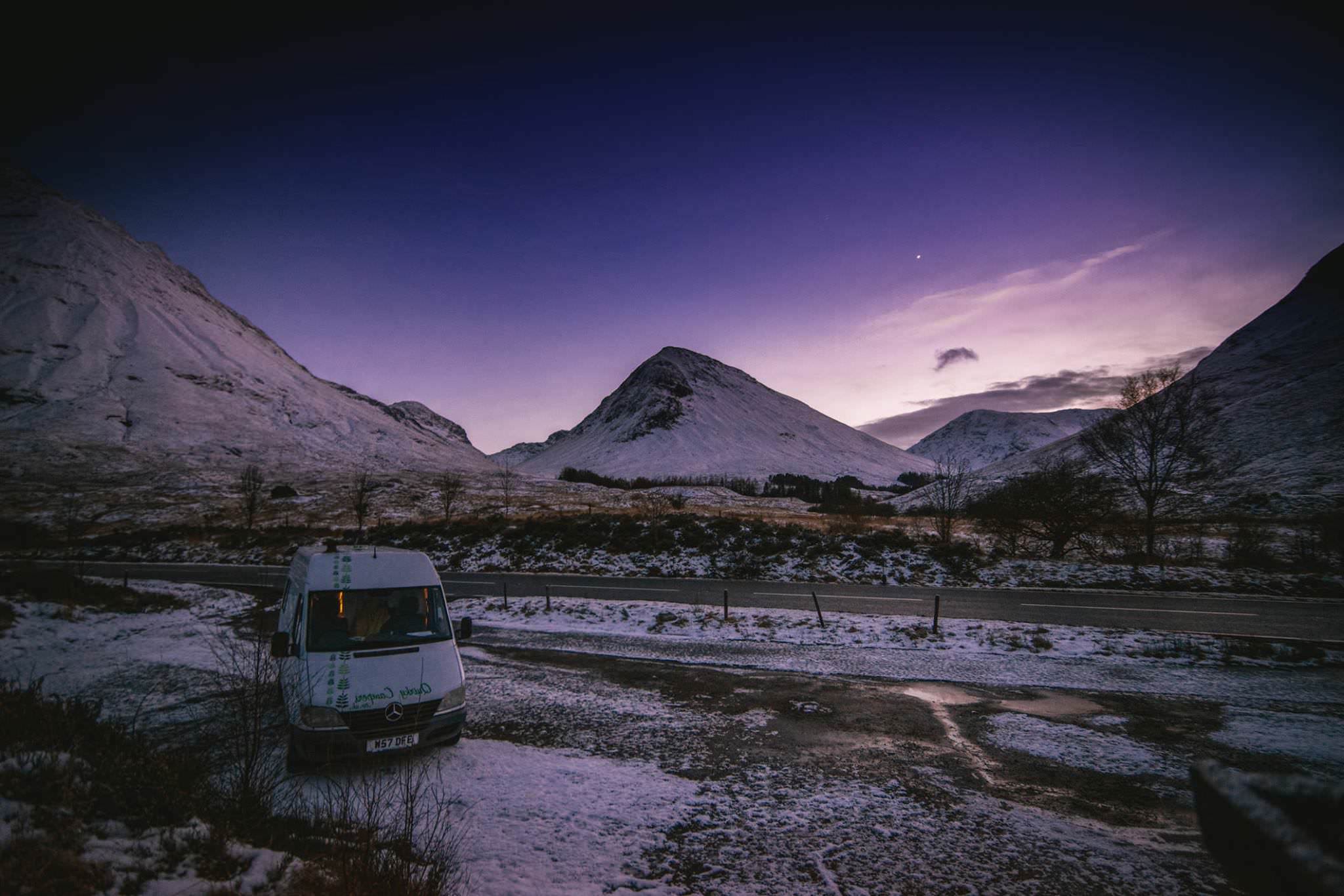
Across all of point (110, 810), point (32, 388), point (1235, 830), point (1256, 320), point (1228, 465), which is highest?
point (1256, 320)

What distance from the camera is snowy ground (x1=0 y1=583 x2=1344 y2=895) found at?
5328mm

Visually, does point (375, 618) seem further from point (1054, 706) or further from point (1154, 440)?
point (1154, 440)

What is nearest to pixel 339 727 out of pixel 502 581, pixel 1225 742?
pixel 1225 742

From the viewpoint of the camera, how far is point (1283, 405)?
91.3 m

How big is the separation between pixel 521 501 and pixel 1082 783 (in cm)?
7140

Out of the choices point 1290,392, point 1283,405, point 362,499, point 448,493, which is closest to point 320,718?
point 362,499

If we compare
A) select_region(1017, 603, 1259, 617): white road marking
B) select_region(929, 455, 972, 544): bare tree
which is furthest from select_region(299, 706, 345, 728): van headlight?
select_region(929, 455, 972, 544): bare tree

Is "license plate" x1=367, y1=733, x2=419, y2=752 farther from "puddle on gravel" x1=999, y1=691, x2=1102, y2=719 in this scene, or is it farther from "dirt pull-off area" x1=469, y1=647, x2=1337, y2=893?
"puddle on gravel" x1=999, y1=691, x2=1102, y2=719

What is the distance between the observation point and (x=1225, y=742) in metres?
8.13

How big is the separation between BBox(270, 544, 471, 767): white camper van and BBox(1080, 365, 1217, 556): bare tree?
3288 centimetres

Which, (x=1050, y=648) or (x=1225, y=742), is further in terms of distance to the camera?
(x=1050, y=648)

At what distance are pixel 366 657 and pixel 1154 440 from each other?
36886 mm

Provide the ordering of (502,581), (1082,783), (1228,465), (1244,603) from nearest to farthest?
(1082,783) → (1244,603) → (502,581) → (1228,465)

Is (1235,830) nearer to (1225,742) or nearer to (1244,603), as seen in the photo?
(1225,742)
